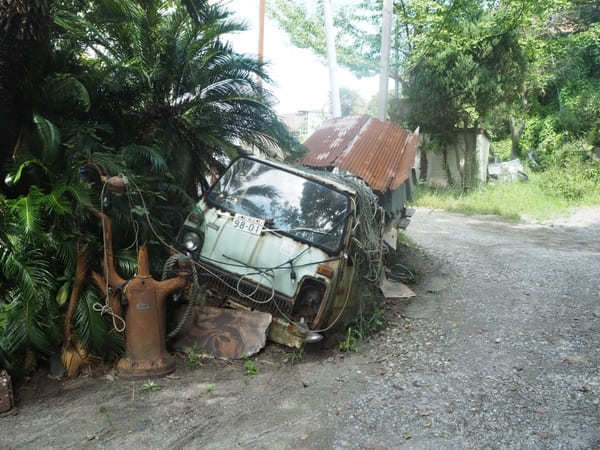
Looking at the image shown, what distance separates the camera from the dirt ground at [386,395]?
3811 mm

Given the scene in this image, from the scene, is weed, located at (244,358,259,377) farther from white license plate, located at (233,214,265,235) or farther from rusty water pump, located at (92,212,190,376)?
white license plate, located at (233,214,265,235)

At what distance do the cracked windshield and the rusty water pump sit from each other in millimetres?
1333

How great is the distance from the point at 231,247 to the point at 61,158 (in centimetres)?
196

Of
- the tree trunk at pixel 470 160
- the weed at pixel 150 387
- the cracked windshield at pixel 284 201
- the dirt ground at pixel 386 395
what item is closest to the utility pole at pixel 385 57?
the tree trunk at pixel 470 160

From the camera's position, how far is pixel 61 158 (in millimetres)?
5414

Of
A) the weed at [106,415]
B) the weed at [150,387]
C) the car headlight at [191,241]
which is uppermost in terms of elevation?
the car headlight at [191,241]

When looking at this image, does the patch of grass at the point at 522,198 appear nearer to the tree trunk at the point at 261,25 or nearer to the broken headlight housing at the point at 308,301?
the tree trunk at the point at 261,25

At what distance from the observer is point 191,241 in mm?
5738

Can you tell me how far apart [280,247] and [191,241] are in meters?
0.99

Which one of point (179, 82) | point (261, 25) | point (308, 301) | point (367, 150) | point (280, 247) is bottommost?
point (308, 301)

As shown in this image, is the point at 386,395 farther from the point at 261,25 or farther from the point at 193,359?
the point at 261,25

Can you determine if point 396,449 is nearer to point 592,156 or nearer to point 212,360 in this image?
point 212,360

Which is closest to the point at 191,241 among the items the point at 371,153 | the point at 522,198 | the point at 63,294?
the point at 63,294

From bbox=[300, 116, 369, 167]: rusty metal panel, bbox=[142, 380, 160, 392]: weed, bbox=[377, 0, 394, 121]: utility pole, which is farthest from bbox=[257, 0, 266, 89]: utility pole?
bbox=[142, 380, 160, 392]: weed
